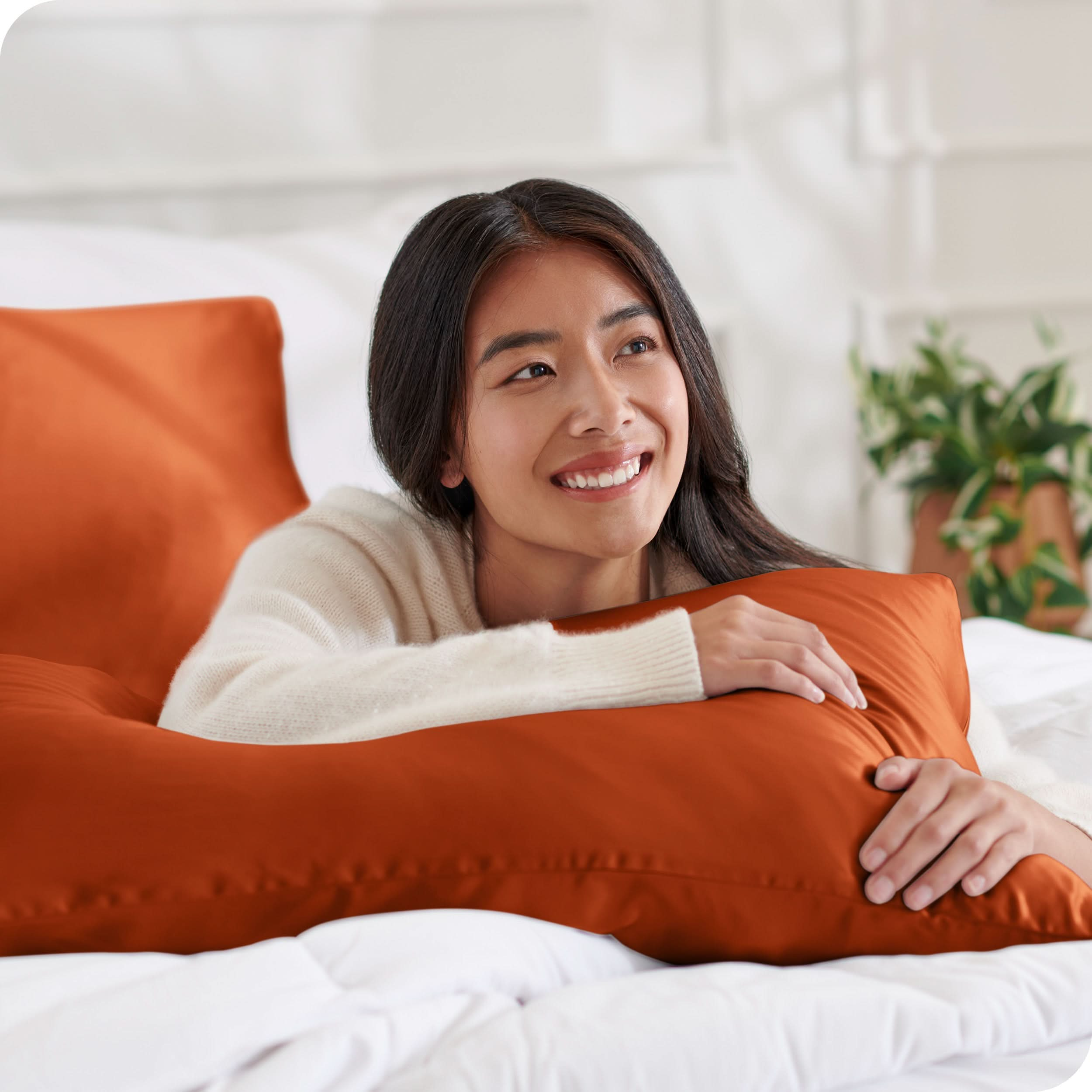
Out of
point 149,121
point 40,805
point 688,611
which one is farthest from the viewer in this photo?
point 149,121

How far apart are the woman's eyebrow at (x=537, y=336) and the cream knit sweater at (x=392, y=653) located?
229 mm

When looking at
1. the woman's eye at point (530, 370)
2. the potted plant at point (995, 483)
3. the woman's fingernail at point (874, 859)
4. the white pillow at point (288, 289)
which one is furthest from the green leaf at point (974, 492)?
the woman's fingernail at point (874, 859)

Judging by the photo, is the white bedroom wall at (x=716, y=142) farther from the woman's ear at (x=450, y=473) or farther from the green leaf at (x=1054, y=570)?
the woman's ear at (x=450, y=473)

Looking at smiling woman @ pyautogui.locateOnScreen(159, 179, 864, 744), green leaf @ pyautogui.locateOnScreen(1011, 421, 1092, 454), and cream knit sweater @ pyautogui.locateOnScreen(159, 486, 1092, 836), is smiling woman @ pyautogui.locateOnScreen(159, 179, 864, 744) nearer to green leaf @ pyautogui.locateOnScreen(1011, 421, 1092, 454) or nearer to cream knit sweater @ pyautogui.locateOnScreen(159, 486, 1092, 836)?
cream knit sweater @ pyautogui.locateOnScreen(159, 486, 1092, 836)

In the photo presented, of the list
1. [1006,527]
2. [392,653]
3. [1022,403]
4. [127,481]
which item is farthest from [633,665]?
[1022,403]

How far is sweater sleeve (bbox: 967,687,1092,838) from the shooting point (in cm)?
89

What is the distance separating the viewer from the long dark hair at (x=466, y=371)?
110cm

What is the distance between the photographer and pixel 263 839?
2.25 feet

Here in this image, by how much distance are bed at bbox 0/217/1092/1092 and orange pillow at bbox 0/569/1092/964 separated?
0.02 metres

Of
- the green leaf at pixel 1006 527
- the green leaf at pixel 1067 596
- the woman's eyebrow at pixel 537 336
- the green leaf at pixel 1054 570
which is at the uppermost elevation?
the woman's eyebrow at pixel 537 336

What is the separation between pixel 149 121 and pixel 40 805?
1.75 meters

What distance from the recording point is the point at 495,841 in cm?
69

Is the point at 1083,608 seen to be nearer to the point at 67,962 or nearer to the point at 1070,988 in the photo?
the point at 1070,988

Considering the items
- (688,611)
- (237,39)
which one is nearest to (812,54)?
(237,39)
